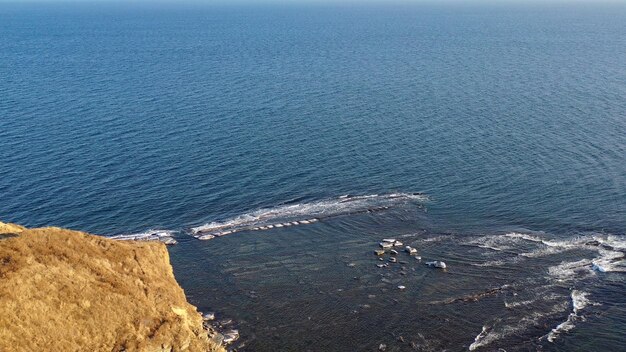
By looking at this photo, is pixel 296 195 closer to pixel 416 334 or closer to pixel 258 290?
pixel 258 290

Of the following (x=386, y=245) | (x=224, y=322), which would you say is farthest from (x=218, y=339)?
(x=386, y=245)

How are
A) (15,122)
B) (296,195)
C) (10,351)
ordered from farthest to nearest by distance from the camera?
(15,122)
(296,195)
(10,351)

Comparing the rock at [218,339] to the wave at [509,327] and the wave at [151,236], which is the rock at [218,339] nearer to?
the wave at [151,236]

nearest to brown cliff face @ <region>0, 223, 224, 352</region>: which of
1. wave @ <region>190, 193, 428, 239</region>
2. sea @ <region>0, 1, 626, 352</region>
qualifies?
sea @ <region>0, 1, 626, 352</region>

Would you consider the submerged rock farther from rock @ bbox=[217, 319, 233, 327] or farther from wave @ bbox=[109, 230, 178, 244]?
wave @ bbox=[109, 230, 178, 244]

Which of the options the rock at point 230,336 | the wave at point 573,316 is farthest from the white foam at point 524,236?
the rock at point 230,336

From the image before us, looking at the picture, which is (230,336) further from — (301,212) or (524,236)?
(524,236)

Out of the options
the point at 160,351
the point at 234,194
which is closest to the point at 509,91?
the point at 234,194
